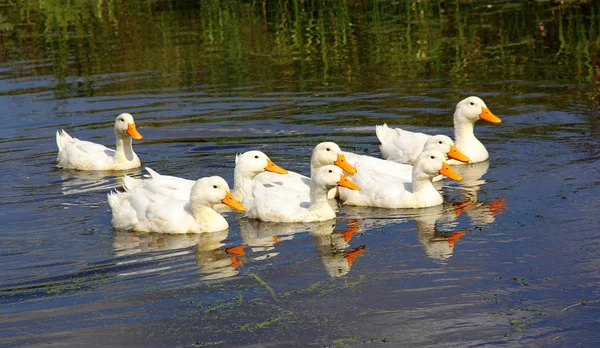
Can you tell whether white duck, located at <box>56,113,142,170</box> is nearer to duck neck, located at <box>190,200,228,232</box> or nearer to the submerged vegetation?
duck neck, located at <box>190,200,228,232</box>

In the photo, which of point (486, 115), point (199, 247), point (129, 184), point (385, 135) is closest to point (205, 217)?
point (199, 247)

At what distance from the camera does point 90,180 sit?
14344 millimetres

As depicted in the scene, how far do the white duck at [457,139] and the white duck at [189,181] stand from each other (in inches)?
98.8

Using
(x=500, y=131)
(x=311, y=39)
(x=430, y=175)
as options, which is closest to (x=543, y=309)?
(x=430, y=175)

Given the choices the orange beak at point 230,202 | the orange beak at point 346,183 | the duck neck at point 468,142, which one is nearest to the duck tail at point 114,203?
the orange beak at point 230,202

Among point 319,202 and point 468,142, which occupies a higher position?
point 468,142

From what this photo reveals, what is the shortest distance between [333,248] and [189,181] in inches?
104

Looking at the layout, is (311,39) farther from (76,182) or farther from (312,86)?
(76,182)

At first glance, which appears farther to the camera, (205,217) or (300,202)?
(300,202)

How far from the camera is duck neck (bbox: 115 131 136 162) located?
1484cm

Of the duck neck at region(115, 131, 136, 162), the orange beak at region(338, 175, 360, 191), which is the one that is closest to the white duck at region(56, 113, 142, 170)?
the duck neck at region(115, 131, 136, 162)

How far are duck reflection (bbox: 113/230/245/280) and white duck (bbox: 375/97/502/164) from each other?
3954mm

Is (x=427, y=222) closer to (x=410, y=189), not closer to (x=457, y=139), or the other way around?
(x=410, y=189)

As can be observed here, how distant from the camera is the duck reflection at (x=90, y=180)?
542 inches
